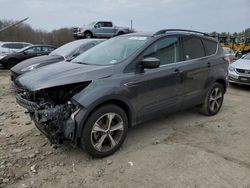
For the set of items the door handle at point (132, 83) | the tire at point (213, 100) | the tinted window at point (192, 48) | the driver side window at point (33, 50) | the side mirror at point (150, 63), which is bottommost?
the tire at point (213, 100)

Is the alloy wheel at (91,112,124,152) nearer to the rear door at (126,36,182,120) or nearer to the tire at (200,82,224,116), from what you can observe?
the rear door at (126,36,182,120)

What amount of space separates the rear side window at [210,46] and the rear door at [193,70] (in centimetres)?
13

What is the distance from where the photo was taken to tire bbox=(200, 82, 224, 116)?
5645 mm

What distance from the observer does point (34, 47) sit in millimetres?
14078

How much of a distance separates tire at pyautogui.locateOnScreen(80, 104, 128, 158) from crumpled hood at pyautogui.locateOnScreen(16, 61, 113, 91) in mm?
475

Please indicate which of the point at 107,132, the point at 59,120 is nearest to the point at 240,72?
the point at 107,132

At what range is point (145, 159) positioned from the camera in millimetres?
3861

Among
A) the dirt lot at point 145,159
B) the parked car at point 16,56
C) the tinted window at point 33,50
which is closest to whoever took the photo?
the dirt lot at point 145,159

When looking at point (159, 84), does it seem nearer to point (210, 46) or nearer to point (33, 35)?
point (210, 46)

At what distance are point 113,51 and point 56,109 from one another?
154 centimetres

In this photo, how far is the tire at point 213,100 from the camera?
5.64 meters

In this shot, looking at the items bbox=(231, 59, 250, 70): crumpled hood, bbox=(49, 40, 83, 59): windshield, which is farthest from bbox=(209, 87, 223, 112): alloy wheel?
bbox=(49, 40, 83, 59): windshield

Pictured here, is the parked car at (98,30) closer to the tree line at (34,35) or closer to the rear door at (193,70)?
the tree line at (34,35)

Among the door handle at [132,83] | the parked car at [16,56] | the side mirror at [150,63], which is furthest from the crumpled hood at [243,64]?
the parked car at [16,56]
